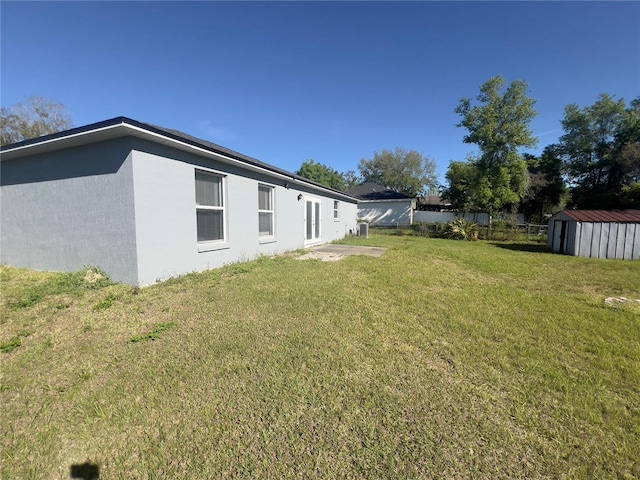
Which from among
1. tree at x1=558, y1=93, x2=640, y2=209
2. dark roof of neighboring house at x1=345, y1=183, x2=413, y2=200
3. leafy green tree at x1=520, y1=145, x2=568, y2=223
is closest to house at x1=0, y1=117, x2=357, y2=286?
dark roof of neighboring house at x1=345, y1=183, x2=413, y2=200

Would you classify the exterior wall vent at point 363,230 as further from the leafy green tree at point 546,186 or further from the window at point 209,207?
the leafy green tree at point 546,186

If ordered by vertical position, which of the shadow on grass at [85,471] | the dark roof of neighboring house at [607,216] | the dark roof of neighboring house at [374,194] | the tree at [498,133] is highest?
the tree at [498,133]

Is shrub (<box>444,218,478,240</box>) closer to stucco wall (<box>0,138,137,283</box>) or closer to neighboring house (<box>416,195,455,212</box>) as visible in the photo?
stucco wall (<box>0,138,137,283</box>)

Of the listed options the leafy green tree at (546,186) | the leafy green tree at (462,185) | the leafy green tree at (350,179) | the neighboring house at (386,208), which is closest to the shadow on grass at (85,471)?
the leafy green tree at (462,185)

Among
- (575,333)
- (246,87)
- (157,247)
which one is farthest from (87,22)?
(575,333)

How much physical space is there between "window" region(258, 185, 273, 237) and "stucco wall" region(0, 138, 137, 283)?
3.87 metres

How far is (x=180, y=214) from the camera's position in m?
5.56

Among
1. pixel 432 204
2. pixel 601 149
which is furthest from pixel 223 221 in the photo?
pixel 432 204

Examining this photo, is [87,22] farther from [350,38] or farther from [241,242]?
[350,38]

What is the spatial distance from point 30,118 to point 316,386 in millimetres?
35671

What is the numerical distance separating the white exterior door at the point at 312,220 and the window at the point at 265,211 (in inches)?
101

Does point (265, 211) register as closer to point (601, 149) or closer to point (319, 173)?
point (601, 149)

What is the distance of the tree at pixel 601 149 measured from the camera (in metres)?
21.9

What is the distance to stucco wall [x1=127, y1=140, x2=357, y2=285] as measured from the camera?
16.0 ft
